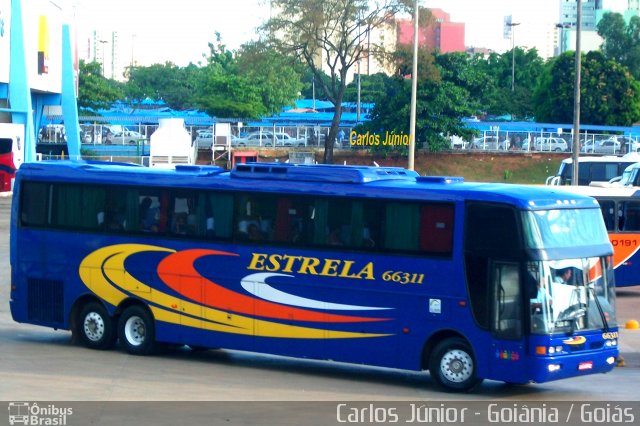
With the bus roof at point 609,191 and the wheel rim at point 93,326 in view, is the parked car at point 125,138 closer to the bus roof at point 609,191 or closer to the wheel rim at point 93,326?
the bus roof at point 609,191

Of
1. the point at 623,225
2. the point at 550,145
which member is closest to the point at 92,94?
the point at 550,145

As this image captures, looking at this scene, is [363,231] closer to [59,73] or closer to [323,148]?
[323,148]

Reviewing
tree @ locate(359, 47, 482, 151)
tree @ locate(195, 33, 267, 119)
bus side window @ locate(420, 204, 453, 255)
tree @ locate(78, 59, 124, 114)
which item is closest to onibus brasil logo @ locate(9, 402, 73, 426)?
bus side window @ locate(420, 204, 453, 255)

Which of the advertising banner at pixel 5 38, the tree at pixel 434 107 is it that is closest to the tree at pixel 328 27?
the tree at pixel 434 107

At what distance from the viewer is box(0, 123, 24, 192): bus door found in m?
53.2

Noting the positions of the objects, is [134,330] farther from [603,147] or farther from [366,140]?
[603,147]

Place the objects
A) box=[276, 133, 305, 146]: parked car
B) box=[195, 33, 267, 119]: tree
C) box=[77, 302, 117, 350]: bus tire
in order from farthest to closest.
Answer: box=[195, 33, 267, 119]: tree → box=[276, 133, 305, 146]: parked car → box=[77, 302, 117, 350]: bus tire

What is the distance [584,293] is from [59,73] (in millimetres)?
58932

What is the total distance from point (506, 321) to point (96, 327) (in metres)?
7.02

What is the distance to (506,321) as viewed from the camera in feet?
41.0

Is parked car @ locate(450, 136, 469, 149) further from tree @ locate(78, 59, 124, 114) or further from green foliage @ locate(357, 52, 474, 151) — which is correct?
tree @ locate(78, 59, 124, 114)

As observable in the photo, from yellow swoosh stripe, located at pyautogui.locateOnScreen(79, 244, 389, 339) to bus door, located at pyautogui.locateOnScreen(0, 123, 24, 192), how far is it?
39226 mm

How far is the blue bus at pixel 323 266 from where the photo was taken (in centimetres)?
1255

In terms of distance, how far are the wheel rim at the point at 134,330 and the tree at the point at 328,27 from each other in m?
39.2
